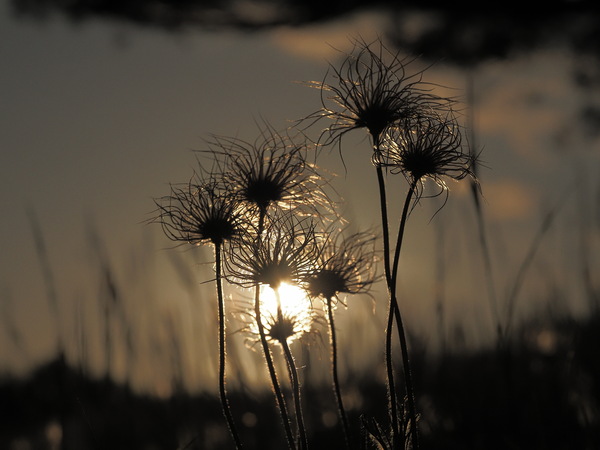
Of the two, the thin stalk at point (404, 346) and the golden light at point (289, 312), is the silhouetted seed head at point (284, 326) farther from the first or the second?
the thin stalk at point (404, 346)

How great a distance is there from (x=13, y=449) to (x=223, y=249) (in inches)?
138

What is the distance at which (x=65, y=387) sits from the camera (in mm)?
3217

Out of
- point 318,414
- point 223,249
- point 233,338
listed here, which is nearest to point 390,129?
point 223,249

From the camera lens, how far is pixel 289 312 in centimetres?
312

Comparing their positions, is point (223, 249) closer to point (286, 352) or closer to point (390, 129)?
point (286, 352)

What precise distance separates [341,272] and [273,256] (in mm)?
368

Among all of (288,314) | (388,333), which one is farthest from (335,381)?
(288,314)

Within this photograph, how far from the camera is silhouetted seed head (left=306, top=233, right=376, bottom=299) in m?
2.86

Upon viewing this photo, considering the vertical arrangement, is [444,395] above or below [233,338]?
below

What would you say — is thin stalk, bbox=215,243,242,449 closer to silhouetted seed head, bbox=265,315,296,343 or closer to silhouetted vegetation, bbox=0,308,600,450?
silhouetted seed head, bbox=265,315,296,343

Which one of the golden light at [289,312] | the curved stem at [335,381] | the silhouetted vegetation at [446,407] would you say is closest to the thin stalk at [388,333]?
the curved stem at [335,381]

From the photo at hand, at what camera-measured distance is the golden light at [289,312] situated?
301cm

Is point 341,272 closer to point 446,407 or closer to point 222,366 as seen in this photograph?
point 222,366

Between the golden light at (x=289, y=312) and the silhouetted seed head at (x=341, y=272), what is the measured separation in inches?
4.9
